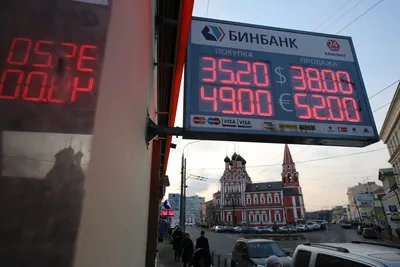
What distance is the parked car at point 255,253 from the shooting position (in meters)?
8.31

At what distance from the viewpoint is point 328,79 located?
5.49 metres

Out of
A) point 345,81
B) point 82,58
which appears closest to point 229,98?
point 345,81

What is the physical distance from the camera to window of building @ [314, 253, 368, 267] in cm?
389

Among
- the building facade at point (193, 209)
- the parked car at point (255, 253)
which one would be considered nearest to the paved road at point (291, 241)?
the parked car at point (255, 253)

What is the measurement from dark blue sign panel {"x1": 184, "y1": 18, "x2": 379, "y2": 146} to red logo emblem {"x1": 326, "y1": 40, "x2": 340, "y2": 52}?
3 cm

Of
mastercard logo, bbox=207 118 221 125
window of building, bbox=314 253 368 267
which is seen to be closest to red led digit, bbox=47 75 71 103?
mastercard logo, bbox=207 118 221 125

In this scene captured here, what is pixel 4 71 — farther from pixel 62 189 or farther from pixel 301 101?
pixel 301 101

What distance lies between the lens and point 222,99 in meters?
4.70

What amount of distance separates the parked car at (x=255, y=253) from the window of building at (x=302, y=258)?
2.97 meters

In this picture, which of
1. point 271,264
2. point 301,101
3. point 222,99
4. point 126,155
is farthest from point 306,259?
point 126,155

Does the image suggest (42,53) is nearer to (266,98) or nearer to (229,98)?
(229,98)

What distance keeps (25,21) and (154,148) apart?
19.3ft

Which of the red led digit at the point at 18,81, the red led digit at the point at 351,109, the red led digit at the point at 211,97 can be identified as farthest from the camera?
the red led digit at the point at 351,109

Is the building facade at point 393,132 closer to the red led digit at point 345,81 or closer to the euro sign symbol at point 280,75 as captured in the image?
the red led digit at point 345,81
